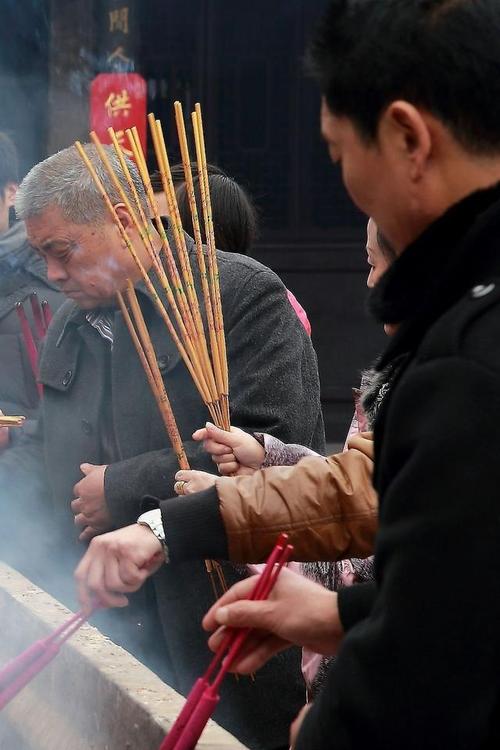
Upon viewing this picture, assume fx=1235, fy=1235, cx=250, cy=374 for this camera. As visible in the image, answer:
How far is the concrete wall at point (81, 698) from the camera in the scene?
7.44 ft

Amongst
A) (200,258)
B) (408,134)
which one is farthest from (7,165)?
(408,134)

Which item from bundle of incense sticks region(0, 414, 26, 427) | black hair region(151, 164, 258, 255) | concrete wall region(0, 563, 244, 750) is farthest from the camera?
black hair region(151, 164, 258, 255)

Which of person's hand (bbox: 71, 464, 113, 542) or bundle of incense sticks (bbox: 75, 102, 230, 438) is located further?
person's hand (bbox: 71, 464, 113, 542)

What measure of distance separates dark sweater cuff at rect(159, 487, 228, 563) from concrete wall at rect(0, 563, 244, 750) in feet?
1.12

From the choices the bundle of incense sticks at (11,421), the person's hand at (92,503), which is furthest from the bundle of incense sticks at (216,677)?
the bundle of incense sticks at (11,421)

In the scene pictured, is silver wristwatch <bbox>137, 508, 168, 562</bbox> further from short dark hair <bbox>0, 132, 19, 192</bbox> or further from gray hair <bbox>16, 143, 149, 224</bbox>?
short dark hair <bbox>0, 132, 19, 192</bbox>

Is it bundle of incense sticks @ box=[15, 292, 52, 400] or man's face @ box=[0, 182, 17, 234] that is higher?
man's face @ box=[0, 182, 17, 234]

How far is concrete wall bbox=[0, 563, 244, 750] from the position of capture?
2.27 metres

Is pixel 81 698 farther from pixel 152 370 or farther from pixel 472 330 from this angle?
pixel 472 330

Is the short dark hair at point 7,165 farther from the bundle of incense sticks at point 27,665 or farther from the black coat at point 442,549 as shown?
the black coat at point 442,549

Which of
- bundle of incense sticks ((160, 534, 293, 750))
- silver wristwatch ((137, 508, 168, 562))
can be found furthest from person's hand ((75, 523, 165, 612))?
bundle of incense sticks ((160, 534, 293, 750))

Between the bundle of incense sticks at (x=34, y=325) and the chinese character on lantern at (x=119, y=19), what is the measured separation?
3778 millimetres

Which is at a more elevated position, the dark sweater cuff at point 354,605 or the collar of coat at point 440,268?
the collar of coat at point 440,268

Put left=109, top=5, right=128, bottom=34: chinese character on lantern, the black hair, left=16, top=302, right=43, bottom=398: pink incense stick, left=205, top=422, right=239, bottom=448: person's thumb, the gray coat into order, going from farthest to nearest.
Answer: left=109, top=5, right=128, bottom=34: chinese character on lantern, left=16, top=302, right=43, bottom=398: pink incense stick, the black hair, the gray coat, left=205, top=422, right=239, bottom=448: person's thumb
